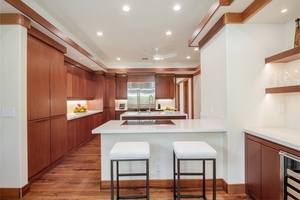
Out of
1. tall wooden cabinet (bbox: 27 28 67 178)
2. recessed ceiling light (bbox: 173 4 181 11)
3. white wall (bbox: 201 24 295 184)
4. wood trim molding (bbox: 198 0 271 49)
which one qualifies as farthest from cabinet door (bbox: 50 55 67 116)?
white wall (bbox: 201 24 295 184)

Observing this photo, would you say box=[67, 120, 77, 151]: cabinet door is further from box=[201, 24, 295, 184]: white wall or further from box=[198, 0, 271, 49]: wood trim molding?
→ box=[198, 0, 271, 49]: wood trim molding

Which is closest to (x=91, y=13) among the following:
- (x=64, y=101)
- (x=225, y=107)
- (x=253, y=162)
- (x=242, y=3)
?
(x=64, y=101)

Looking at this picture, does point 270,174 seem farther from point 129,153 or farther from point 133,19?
point 133,19

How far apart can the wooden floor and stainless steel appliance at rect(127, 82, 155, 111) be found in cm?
333

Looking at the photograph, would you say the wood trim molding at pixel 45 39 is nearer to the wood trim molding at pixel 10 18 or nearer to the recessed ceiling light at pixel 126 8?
the wood trim molding at pixel 10 18

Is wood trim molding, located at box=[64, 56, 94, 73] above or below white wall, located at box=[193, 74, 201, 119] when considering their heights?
above

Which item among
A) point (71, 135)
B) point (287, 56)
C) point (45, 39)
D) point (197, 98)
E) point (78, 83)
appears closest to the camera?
point (287, 56)

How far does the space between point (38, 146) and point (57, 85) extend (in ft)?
4.16

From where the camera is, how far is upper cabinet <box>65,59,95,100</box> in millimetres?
4711

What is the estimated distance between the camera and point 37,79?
283 cm

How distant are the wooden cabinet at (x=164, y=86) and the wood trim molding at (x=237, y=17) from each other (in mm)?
4262

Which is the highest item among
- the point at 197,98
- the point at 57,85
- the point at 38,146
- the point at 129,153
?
the point at 57,85

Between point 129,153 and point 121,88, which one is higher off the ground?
point 121,88

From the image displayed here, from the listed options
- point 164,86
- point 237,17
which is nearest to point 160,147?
point 237,17
